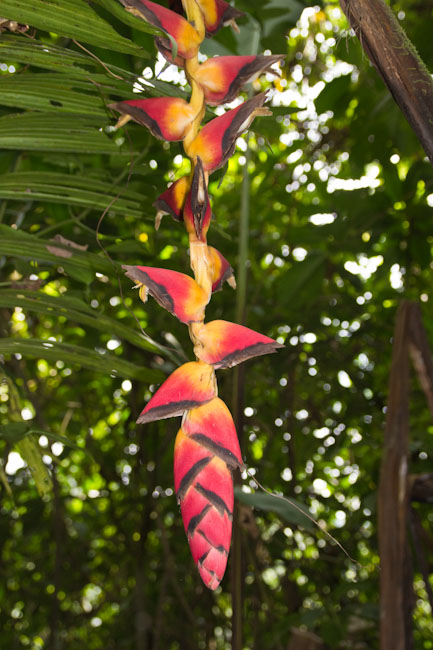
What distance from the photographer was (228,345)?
0.76 ft

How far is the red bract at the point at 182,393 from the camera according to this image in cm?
22

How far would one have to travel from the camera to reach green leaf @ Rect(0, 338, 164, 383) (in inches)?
19.0

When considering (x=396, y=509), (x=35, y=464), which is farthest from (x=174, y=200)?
(x=396, y=509)

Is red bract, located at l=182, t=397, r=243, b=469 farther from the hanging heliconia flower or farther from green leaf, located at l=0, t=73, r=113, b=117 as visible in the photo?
green leaf, located at l=0, t=73, r=113, b=117

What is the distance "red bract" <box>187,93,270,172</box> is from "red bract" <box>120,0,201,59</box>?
0.04 meters

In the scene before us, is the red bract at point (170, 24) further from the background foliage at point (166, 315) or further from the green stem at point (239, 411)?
the green stem at point (239, 411)

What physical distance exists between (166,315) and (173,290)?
39.9 inches

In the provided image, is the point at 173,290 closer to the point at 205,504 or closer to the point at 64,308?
the point at 205,504

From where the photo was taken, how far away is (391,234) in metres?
1.11

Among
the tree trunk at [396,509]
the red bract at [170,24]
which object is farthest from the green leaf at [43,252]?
the tree trunk at [396,509]

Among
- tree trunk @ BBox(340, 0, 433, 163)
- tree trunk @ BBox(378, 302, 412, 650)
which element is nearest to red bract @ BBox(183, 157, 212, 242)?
tree trunk @ BBox(340, 0, 433, 163)

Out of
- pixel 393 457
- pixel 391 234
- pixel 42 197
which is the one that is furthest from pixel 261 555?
pixel 42 197

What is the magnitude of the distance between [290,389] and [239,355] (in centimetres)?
126

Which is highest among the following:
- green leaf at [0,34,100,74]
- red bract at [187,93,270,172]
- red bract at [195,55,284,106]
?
green leaf at [0,34,100,74]
